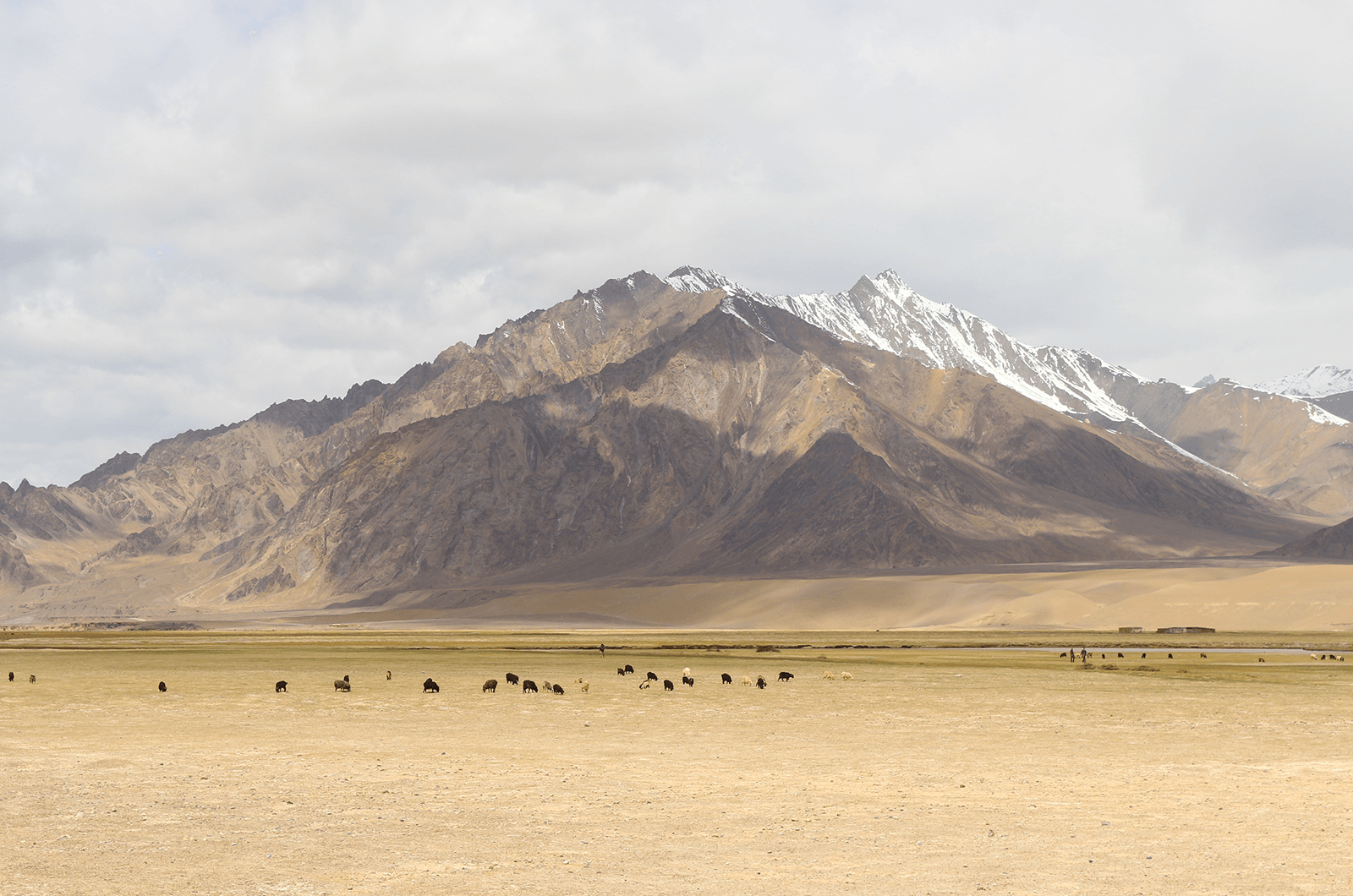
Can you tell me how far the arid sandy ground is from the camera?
64.9ft

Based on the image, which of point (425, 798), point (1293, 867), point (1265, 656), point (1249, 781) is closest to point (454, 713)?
point (425, 798)

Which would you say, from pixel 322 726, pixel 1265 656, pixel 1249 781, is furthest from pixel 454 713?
pixel 1265 656

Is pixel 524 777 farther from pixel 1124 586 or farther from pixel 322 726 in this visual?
pixel 1124 586

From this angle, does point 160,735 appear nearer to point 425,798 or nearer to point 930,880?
point 425,798

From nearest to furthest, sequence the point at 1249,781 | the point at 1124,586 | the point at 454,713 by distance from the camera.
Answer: the point at 1249,781, the point at 454,713, the point at 1124,586

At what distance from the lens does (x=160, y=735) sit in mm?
38438

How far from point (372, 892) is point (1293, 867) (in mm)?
13993

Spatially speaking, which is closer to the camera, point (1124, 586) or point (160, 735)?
point (160, 735)

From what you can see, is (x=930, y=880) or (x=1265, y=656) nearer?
(x=930, y=880)

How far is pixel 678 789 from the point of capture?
2834 cm

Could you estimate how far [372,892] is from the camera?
1848 centimetres

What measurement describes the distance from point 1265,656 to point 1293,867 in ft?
245

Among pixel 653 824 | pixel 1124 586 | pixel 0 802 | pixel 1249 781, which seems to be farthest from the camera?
pixel 1124 586

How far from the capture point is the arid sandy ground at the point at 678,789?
64.9 feet
